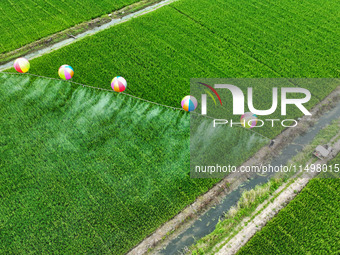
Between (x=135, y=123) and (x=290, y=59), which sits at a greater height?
(x=290, y=59)

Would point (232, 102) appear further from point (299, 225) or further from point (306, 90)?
point (299, 225)

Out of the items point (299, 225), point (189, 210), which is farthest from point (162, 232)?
point (299, 225)

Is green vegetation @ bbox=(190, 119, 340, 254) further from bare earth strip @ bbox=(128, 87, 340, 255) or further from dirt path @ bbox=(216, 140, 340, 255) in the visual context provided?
bare earth strip @ bbox=(128, 87, 340, 255)

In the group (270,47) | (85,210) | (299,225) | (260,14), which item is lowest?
(85,210)

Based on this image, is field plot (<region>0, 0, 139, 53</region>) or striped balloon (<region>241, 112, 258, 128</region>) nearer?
striped balloon (<region>241, 112, 258, 128</region>)

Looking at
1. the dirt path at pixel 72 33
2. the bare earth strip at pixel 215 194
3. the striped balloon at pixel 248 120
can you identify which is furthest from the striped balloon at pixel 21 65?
the striped balloon at pixel 248 120

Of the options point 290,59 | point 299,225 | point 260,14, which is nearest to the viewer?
point 299,225

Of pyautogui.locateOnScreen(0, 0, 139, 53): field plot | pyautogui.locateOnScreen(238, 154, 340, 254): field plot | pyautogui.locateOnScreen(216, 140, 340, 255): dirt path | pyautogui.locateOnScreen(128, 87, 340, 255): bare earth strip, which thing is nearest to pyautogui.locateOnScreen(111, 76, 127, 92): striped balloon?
Result: pyautogui.locateOnScreen(0, 0, 139, 53): field plot

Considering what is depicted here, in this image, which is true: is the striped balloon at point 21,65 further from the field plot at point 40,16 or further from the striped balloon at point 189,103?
the striped balloon at point 189,103
